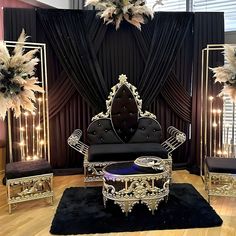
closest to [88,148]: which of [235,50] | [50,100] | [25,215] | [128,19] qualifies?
[50,100]

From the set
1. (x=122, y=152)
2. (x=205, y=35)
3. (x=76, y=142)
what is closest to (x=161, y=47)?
(x=205, y=35)

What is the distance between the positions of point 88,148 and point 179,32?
2284 mm

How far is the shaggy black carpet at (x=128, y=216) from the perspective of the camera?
119 inches

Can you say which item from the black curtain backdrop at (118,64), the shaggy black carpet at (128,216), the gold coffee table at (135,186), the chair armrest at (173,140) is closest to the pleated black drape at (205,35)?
the black curtain backdrop at (118,64)

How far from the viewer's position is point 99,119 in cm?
457

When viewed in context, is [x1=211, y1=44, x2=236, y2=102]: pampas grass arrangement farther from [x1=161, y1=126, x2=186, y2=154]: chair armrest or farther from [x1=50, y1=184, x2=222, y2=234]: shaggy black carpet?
[x1=50, y1=184, x2=222, y2=234]: shaggy black carpet

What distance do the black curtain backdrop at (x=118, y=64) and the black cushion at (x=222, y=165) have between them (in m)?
1.10

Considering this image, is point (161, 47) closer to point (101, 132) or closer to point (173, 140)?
point (173, 140)

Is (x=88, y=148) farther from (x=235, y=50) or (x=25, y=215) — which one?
(x=235, y=50)

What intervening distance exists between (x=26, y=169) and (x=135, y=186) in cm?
127

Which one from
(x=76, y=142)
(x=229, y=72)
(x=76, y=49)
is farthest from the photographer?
(x=76, y=49)

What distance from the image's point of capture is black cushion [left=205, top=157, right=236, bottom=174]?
3.48m

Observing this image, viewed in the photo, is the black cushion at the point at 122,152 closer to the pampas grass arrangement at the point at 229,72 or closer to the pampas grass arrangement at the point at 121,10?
the pampas grass arrangement at the point at 229,72

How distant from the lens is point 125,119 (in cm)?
464
